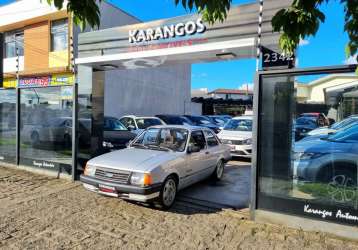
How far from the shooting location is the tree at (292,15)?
257 centimetres

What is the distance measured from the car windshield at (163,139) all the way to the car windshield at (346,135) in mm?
2955

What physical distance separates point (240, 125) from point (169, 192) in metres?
6.93

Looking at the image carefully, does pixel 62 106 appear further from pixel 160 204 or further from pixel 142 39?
pixel 160 204

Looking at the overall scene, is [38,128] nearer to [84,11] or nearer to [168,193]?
[168,193]

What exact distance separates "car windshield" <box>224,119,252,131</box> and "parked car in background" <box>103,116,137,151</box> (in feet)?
12.8

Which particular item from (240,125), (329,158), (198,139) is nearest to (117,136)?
(198,139)

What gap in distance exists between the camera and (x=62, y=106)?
8750 mm

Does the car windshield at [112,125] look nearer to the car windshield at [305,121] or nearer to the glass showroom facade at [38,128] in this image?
the glass showroom facade at [38,128]

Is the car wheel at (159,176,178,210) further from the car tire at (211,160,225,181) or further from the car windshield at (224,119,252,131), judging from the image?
the car windshield at (224,119,252,131)

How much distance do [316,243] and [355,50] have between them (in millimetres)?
3159

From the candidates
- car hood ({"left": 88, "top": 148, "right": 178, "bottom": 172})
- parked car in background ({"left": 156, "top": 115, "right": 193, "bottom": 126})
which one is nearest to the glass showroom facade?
car hood ({"left": 88, "top": 148, "right": 178, "bottom": 172})

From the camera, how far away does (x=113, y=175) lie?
18.9 ft

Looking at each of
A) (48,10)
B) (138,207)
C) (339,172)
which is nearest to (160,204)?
(138,207)

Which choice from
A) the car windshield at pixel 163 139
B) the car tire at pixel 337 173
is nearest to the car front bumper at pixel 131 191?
the car windshield at pixel 163 139
